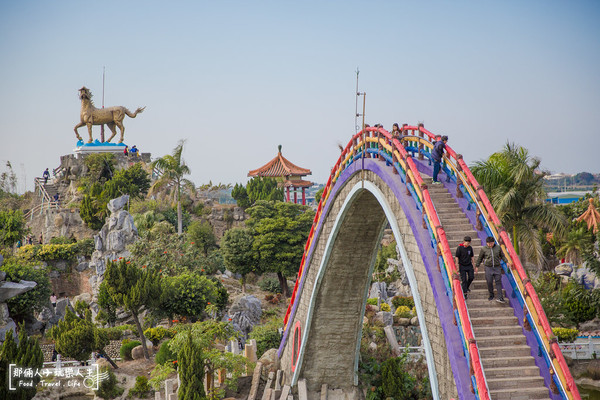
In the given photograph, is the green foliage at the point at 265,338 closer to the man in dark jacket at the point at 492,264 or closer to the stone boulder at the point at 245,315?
the stone boulder at the point at 245,315

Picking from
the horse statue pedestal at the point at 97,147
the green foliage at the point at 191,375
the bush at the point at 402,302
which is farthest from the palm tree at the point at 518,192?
the horse statue pedestal at the point at 97,147

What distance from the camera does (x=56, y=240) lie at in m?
40.2

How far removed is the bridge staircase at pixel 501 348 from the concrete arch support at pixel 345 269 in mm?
1239

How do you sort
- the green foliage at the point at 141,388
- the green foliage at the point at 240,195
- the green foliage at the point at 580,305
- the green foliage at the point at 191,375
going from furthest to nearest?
the green foliage at the point at 240,195 → the green foliage at the point at 580,305 → the green foliage at the point at 141,388 → the green foliage at the point at 191,375

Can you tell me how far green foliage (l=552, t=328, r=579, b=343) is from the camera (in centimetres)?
2452

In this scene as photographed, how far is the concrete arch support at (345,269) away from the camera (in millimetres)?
12891

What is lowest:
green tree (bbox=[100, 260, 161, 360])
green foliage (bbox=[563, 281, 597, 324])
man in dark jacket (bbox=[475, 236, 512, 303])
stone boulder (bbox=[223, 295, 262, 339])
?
stone boulder (bbox=[223, 295, 262, 339])

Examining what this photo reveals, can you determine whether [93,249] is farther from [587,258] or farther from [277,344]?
[587,258]

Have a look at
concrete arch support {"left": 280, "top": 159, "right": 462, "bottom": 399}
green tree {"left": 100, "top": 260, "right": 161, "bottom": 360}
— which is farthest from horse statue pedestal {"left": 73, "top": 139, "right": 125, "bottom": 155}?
concrete arch support {"left": 280, "top": 159, "right": 462, "bottom": 399}

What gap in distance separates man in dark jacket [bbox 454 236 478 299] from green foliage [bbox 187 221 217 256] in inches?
1166

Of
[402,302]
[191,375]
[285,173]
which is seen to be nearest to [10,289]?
[191,375]

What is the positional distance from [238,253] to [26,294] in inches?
470

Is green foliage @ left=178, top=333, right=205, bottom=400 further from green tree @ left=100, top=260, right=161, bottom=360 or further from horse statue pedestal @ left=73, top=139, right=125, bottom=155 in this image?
horse statue pedestal @ left=73, top=139, right=125, bottom=155

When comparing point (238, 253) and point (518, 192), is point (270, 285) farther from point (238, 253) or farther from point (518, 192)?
point (518, 192)
